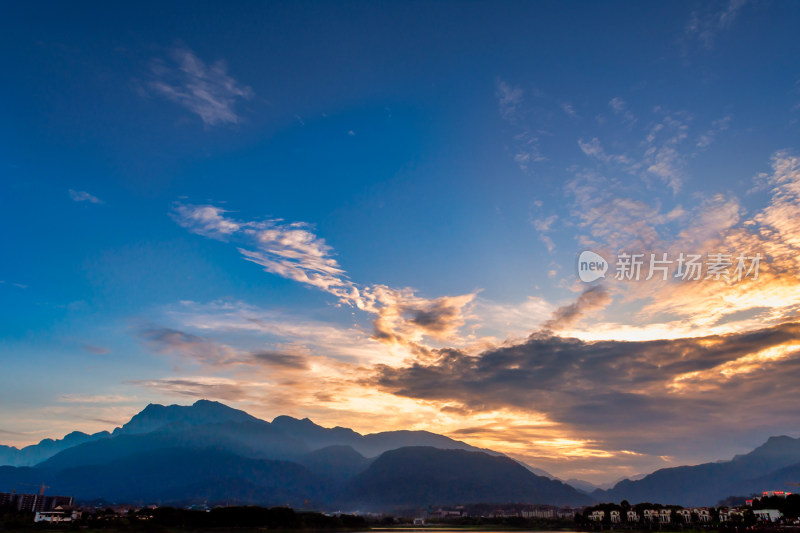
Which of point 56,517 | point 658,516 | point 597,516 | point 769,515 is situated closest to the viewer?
point 769,515

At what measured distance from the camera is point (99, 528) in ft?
464

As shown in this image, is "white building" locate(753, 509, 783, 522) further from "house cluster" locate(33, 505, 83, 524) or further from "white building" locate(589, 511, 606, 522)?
"house cluster" locate(33, 505, 83, 524)

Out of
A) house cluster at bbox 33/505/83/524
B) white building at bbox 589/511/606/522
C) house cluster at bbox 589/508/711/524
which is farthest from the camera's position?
white building at bbox 589/511/606/522

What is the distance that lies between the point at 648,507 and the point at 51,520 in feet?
631

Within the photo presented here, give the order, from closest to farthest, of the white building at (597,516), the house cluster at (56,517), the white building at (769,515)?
the house cluster at (56,517) < the white building at (769,515) < the white building at (597,516)

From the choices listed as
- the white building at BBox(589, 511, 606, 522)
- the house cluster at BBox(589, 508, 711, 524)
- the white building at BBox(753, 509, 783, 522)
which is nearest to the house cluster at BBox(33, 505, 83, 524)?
the white building at BBox(589, 511, 606, 522)

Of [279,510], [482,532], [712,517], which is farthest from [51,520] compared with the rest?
[712,517]

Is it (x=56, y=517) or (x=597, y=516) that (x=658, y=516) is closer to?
(x=597, y=516)

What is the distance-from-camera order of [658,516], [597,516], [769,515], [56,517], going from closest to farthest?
[769,515], [56,517], [658,516], [597,516]

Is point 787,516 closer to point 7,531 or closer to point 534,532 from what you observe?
point 534,532

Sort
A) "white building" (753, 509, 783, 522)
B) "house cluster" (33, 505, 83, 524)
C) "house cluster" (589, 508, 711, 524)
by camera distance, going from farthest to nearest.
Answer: "house cluster" (589, 508, 711, 524) → "white building" (753, 509, 783, 522) → "house cluster" (33, 505, 83, 524)

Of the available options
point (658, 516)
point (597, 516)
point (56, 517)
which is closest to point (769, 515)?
point (658, 516)

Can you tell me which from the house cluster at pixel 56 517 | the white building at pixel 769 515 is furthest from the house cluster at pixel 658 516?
the house cluster at pixel 56 517

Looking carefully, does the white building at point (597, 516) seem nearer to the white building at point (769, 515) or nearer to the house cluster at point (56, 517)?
the white building at point (769, 515)
